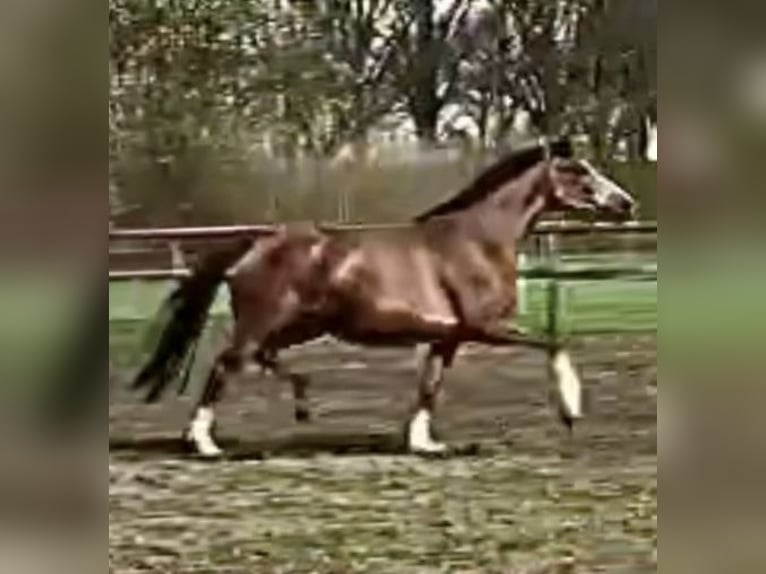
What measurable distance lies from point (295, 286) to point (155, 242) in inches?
11.3

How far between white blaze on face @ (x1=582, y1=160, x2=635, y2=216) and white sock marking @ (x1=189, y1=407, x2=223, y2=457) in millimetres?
818

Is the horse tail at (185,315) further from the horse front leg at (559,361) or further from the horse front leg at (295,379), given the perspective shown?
the horse front leg at (559,361)

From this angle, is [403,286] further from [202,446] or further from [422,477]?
[202,446]

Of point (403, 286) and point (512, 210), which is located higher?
point (512, 210)

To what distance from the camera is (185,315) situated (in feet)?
10.00

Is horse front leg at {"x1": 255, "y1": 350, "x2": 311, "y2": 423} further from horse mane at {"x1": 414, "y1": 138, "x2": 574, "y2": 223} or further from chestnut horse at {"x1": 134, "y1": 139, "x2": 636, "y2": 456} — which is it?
horse mane at {"x1": 414, "y1": 138, "x2": 574, "y2": 223}

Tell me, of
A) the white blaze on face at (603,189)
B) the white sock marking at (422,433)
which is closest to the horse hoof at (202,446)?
the white sock marking at (422,433)

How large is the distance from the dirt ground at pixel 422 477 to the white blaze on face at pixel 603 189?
260 mm

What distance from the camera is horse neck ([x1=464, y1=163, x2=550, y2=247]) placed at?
3.06 meters

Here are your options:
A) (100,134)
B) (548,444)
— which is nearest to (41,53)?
(100,134)

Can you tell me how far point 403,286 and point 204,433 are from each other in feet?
1.51

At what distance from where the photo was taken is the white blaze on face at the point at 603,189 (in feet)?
9.98

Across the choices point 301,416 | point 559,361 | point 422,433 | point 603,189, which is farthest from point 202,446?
point 603,189

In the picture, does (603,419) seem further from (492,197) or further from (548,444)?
(492,197)
